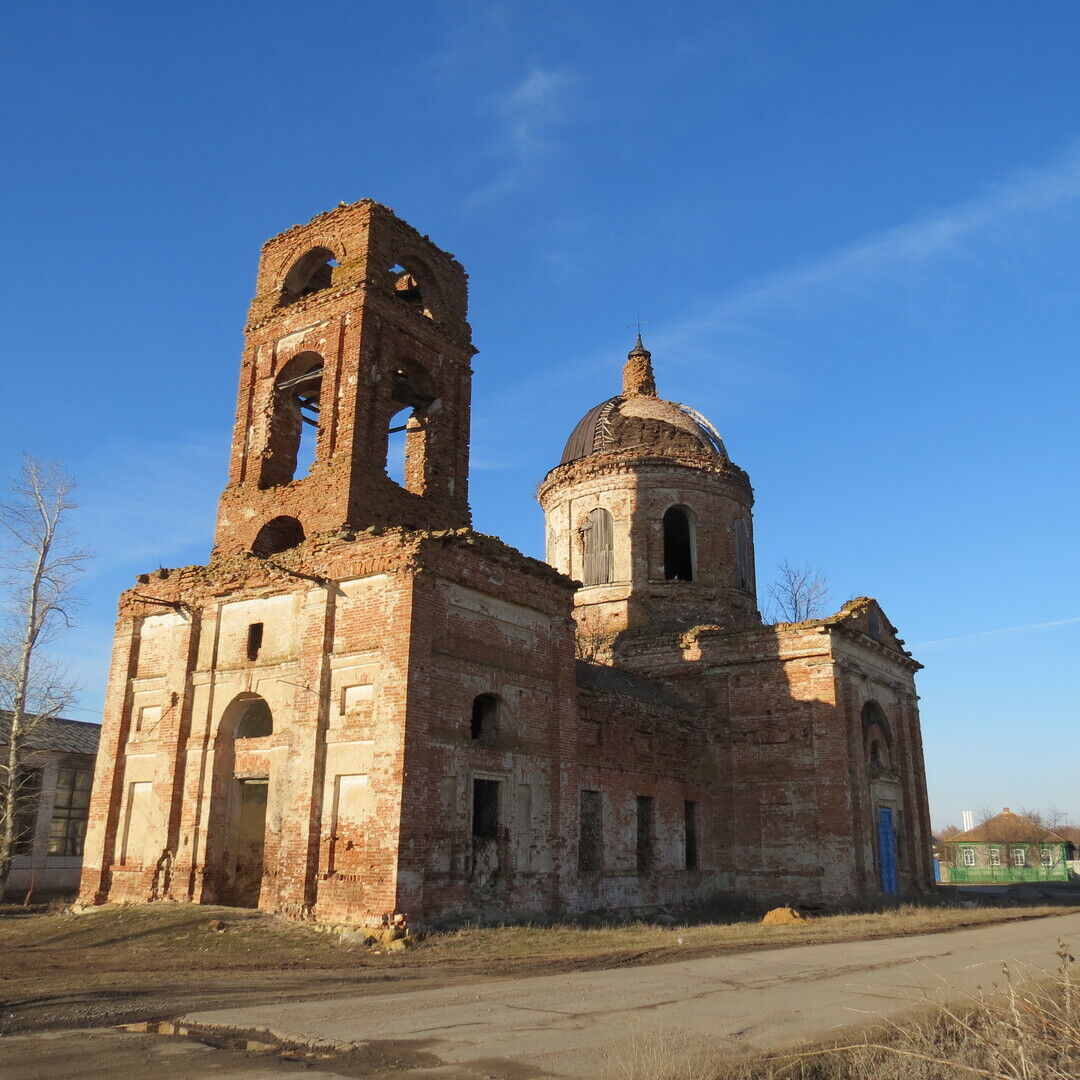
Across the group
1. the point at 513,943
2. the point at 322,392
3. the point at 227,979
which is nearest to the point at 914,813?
the point at 513,943

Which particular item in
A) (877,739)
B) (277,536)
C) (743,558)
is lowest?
(877,739)

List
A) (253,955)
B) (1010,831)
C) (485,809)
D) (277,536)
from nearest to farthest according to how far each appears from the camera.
Result: (253,955), (485,809), (277,536), (1010,831)

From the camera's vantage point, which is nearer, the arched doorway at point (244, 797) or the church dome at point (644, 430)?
the arched doorway at point (244, 797)

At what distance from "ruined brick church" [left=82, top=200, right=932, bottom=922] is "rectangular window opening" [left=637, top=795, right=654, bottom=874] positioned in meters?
0.07

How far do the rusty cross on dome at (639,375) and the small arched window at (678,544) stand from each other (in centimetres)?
455

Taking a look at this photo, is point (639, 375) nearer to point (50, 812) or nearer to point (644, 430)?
point (644, 430)

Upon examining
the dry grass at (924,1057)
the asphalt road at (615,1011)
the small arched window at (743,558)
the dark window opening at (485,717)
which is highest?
the small arched window at (743,558)

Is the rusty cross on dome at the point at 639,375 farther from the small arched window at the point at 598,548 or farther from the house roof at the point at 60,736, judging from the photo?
the house roof at the point at 60,736

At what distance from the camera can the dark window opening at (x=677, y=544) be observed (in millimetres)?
27312

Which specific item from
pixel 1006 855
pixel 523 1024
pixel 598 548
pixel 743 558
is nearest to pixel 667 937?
pixel 523 1024

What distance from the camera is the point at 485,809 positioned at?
15523mm

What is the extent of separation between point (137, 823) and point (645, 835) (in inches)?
380

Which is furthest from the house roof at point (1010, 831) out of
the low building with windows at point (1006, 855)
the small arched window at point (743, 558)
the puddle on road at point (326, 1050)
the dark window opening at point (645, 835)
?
the puddle on road at point (326, 1050)

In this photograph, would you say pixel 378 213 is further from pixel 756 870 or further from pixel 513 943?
pixel 756 870
